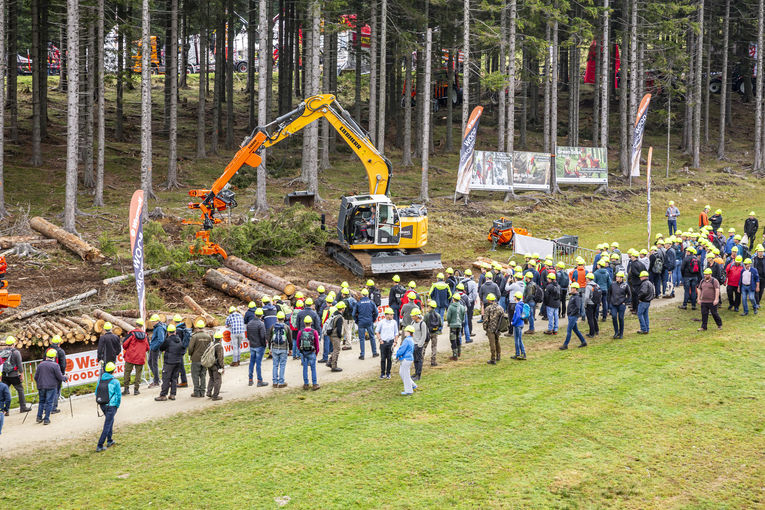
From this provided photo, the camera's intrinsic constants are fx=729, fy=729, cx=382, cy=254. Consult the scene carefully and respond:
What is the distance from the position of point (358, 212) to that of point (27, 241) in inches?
490

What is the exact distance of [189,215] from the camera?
112 feet

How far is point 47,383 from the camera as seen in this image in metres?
14.6

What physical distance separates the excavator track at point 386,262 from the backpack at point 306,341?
35.0 ft

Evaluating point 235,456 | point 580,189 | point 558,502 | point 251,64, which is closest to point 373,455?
point 235,456

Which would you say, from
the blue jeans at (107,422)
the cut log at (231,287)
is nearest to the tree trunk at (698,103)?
the cut log at (231,287)

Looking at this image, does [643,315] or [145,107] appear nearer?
[643,315]

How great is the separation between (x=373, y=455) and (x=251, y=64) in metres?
45.3

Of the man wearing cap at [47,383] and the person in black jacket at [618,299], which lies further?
the person in black jacket at [618,299]

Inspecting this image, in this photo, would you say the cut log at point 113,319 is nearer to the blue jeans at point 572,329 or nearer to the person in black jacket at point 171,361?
the person in black jacket at point 171,361

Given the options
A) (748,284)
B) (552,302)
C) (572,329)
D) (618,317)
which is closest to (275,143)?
(552,302)

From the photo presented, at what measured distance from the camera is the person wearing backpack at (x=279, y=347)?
16250 millimetres

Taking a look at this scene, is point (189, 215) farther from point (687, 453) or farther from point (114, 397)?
point (687, 453)

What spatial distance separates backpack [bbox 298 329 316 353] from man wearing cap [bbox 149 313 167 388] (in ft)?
10.4

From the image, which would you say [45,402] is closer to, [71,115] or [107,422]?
[107,422]
